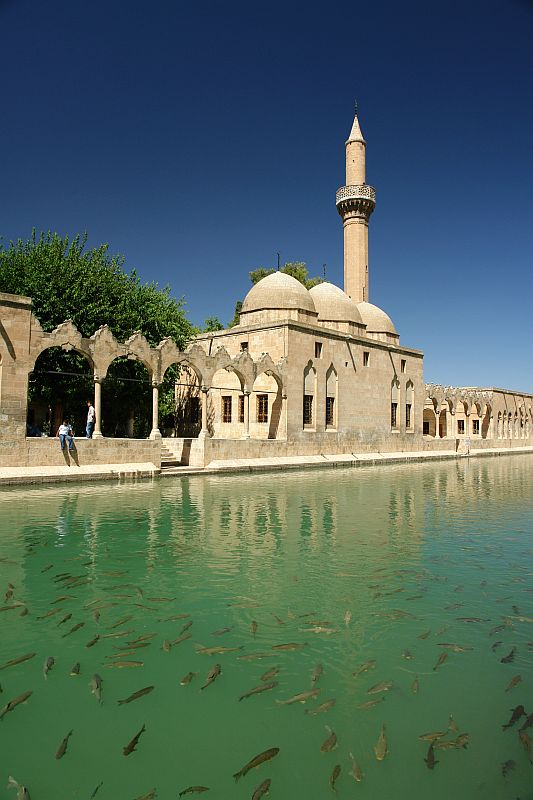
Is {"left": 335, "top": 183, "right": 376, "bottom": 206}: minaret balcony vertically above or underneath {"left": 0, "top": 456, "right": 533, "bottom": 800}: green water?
above

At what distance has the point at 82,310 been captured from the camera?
21672 millimetres

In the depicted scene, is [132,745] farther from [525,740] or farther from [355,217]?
[355,217]

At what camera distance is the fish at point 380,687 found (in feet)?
13.5

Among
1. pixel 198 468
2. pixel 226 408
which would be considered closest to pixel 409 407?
pixel 226 408

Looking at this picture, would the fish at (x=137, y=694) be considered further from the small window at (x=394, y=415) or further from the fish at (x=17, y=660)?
the small window at (x=394, y=415)

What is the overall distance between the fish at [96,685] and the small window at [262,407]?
21648mm

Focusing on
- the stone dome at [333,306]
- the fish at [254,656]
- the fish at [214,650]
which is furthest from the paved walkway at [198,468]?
the fish at [254,656]

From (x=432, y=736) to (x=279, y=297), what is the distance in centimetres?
2571

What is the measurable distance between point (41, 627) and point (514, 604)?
15.4ft

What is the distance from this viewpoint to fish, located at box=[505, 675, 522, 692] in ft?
13.7

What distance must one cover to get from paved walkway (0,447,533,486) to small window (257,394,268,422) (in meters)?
2.58

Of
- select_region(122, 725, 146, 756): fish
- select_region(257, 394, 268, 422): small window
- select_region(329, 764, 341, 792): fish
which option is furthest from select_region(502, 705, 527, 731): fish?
select_region(257, 394, 268, 422): small window

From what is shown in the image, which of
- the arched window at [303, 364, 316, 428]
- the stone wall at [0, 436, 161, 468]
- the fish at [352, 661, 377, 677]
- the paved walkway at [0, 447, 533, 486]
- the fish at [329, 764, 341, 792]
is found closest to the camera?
the fish at [329, 764, 341, 792]

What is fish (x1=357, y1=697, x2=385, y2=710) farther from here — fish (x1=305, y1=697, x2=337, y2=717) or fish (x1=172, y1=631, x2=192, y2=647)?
fish (x1=172, y1=631, x2=192, y2=647)
